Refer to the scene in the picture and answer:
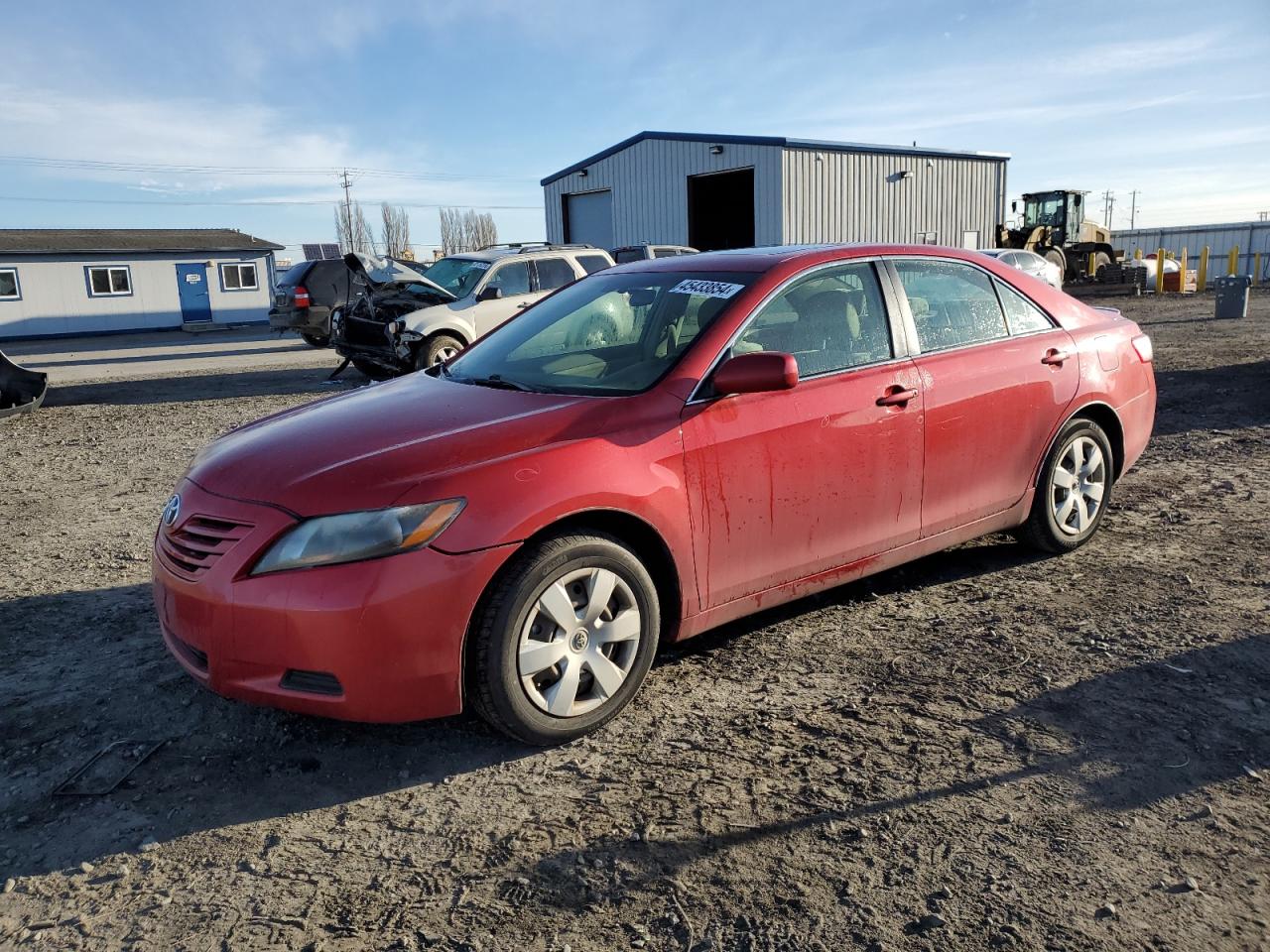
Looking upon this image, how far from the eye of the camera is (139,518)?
6328mm

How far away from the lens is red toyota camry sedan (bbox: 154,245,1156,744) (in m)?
2.92

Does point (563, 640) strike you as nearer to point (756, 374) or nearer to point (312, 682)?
point (312, 682)

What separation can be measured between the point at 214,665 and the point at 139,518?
385 centimetres

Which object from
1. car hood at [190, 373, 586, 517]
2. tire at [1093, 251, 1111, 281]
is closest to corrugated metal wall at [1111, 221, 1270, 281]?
tire at [1093, 251, 1111, 281]

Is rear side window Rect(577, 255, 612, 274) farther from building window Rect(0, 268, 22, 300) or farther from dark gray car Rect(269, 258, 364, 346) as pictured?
building window Rect(0, 268, 22, 300)

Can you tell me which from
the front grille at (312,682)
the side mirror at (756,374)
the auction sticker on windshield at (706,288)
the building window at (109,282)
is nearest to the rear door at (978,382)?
the auction sticker on windshield at (706,288)

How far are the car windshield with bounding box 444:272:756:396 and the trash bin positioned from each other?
21344 millimetres

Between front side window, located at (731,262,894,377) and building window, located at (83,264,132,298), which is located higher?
Answer: building window, located at (83,264,132,298)

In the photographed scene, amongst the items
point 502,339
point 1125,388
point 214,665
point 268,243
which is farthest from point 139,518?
point 268,243

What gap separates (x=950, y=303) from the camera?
4422 millimetres

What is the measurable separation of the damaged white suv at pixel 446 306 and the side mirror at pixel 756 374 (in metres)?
8.81

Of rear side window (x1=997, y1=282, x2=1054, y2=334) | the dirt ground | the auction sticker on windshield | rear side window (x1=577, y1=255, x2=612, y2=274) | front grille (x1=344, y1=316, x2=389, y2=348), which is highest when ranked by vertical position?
rear side window (x1=577, y1=255, x2=612, y2=274)

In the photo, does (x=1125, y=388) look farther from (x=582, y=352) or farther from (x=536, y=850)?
(x=536, y=850)

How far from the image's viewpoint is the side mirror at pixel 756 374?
3.39 meters
